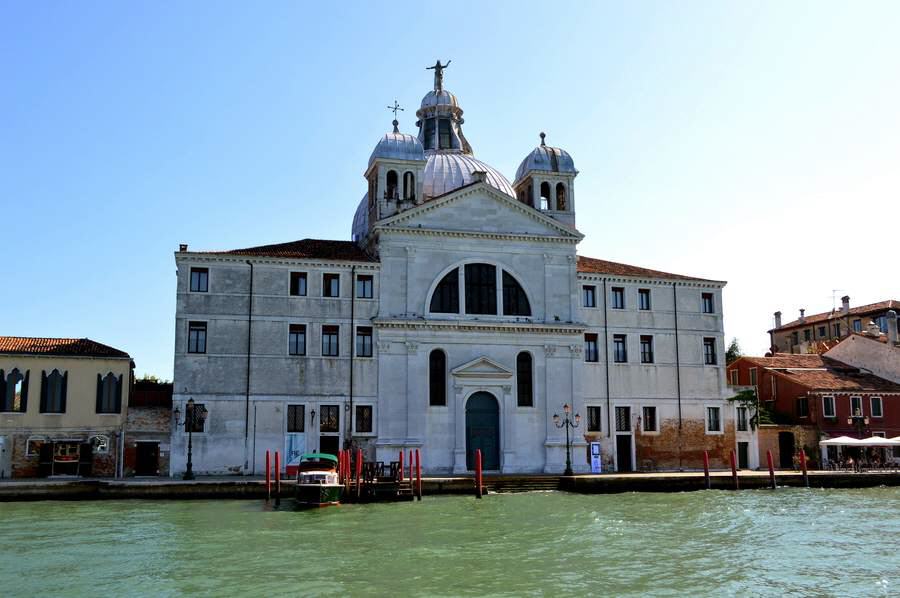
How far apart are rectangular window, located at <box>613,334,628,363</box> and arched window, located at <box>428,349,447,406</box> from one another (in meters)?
7.20

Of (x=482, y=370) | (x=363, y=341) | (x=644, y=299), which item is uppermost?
(x=644, y=299)

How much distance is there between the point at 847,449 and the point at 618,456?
10243 mm

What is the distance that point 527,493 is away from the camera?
31.9m

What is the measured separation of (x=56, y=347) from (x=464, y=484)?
15331mm

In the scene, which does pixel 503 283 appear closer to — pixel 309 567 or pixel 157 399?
pixel 157 399

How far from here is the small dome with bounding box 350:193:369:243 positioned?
4303 centimetres

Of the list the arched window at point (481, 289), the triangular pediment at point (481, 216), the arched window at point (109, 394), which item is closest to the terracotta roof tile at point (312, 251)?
the triangular pediment at point (481, 216)

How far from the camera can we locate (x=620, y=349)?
38688 millimetres

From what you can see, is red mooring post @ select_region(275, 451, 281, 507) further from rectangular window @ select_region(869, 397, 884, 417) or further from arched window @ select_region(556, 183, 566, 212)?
rectangular window @ select_region(869, 397, 884, 417)

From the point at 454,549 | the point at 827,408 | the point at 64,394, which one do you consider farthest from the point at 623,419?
the point at 64,394

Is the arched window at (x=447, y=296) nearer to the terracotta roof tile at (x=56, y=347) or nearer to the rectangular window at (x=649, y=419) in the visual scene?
the rectangular window at (x=649, y=419)

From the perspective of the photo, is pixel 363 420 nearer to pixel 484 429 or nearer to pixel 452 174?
pixel 484 429

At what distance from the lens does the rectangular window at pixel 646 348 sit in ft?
127

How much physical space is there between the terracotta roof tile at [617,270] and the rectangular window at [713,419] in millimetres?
5415
